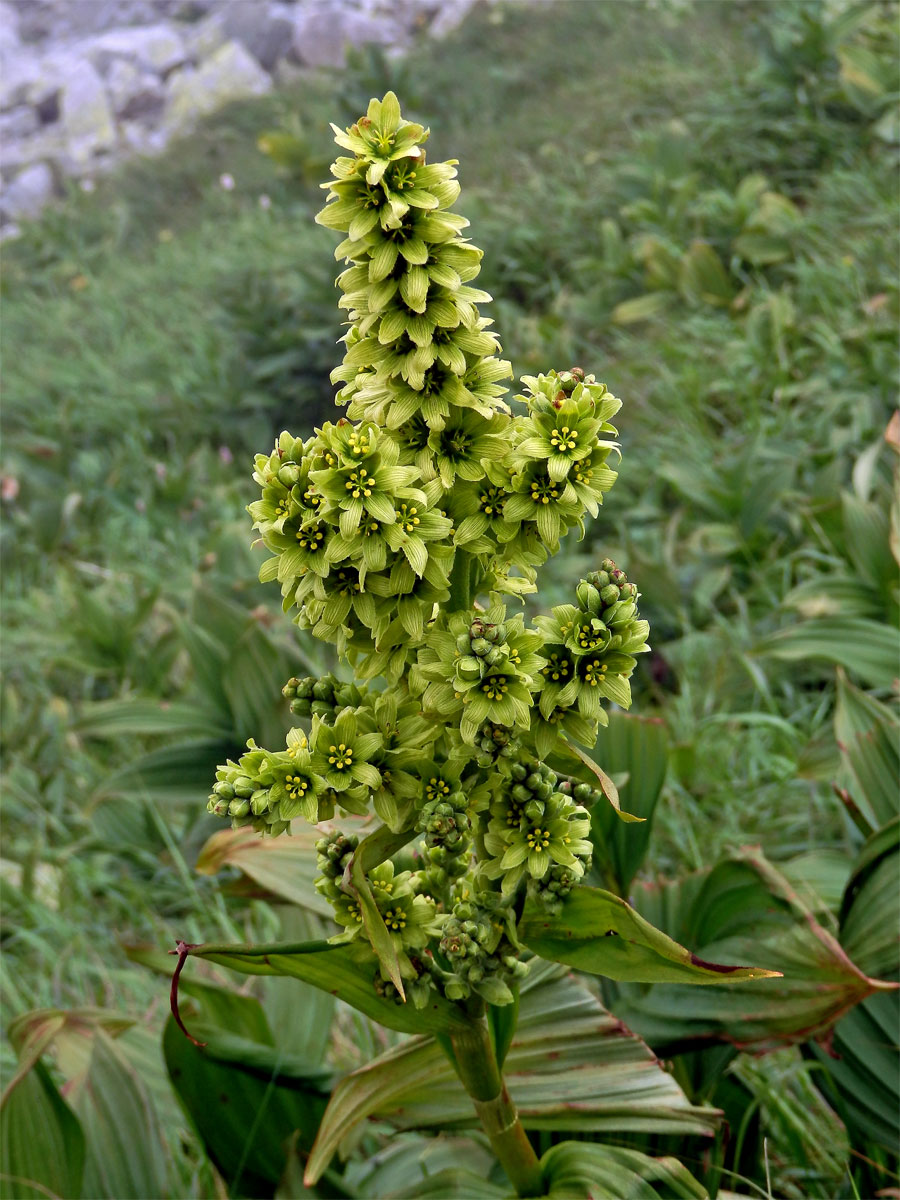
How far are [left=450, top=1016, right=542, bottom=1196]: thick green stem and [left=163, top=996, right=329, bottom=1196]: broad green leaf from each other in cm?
50

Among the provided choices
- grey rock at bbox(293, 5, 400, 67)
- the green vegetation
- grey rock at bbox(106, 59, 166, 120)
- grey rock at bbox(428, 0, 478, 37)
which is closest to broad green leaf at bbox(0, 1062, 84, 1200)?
the green vegetation

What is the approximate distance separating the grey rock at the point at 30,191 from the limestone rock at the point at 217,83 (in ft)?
7.72

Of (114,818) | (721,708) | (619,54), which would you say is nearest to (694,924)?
(721,708)

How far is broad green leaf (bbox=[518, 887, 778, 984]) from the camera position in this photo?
118 cm

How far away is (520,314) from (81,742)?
11.7ft

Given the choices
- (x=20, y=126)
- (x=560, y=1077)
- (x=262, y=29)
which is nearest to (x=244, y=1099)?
(x=560, y=1077)

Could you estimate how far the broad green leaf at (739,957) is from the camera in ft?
5.61

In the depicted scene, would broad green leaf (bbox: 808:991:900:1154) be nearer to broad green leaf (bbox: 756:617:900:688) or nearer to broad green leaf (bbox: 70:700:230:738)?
broad green leaf (bbox: 756:617:900:688)

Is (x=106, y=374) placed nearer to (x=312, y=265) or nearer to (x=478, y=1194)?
(x=312, y=265)

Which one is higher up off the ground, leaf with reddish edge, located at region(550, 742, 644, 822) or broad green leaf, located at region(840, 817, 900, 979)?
leaf with reddish edge, located at region(550, 742, 644, 822)

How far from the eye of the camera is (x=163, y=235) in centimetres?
1115

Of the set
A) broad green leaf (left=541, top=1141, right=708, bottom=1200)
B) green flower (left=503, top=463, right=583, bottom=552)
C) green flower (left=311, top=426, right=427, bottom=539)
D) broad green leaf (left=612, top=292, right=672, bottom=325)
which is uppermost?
green flower (left=311, top=426, right=427, bottom=539)

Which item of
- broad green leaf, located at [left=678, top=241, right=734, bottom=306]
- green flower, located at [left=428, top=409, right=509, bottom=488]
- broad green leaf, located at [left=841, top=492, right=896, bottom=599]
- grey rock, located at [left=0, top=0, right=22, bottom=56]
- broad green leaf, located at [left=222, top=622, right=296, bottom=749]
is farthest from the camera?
grey rock, located at [left=0, top=0, right=22, bottom=56]

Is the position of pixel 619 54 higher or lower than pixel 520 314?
higher
